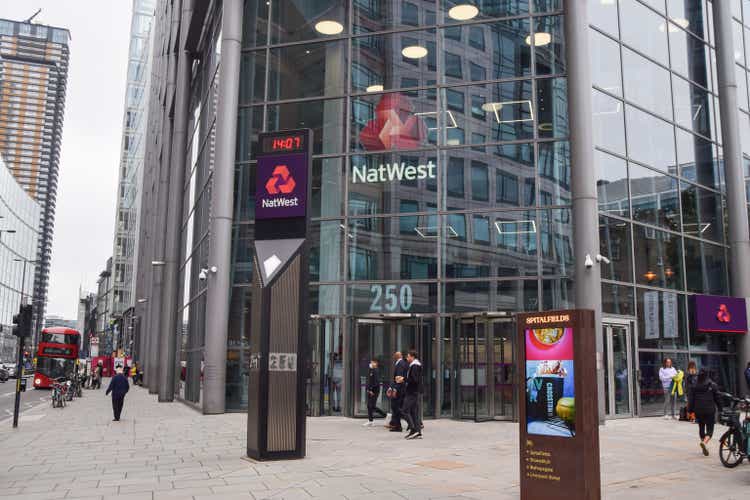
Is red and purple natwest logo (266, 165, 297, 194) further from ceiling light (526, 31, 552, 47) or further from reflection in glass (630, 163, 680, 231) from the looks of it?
reflection in glass (630, 163, 680, 231)

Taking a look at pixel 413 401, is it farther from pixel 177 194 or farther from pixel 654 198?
pixel 177 194

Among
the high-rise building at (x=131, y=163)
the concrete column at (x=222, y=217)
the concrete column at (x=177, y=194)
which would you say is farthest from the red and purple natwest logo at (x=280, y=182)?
the high-rise building at (x=131, y=163)

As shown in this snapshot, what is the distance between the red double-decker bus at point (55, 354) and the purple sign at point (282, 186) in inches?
1315

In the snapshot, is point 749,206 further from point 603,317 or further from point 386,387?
point 386,387


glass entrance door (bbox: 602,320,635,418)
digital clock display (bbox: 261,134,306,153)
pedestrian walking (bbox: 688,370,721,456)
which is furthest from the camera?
glass entrance door (bbox: 602,320,635,418)

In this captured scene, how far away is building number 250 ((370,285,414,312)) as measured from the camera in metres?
20.7

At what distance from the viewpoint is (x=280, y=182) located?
1354 centimetres

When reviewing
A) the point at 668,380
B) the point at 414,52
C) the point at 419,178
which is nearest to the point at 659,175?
the point at 668,380

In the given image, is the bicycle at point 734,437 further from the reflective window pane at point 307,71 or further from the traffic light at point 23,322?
the traffic light at point 23,322

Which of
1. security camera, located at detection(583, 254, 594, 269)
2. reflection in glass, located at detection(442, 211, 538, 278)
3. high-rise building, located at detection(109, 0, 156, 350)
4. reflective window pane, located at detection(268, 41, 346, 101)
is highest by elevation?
high-rise building, located at detection(109, 0, 156, 350)

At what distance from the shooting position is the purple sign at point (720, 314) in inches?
926

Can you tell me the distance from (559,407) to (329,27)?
1809cm

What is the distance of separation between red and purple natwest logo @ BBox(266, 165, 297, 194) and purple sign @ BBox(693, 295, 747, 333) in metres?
16.4

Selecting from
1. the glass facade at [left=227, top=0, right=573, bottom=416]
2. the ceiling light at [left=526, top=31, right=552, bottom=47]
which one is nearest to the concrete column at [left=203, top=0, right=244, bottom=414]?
the glass facade at [left=227, top=0, right=573, bottom=416]
